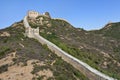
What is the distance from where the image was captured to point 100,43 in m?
91.8

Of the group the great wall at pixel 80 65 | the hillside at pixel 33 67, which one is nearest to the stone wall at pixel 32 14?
the great wall at pixel 80 65

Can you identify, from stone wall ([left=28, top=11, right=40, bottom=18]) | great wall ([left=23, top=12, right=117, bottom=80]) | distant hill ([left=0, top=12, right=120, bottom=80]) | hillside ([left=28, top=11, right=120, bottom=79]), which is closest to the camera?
great wall ([left=23, top=12, right=117, bottom=80])

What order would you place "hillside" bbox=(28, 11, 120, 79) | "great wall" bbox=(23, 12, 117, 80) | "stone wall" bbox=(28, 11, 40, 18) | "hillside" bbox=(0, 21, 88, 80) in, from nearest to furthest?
"great wall" bbox=(23, 12, 117, 80), "hillside" bbox=(0, 21, 88, 80), "hillside" bbox=(28, 11, 120, 79), "stone wall" bbox=(28, 11, 40, 18)

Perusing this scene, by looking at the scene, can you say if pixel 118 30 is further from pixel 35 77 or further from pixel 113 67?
pixel 35 77

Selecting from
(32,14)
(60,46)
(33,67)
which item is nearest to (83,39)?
(32,14)

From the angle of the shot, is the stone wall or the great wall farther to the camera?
the stone wall

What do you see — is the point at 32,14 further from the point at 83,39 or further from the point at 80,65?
the point at 80,65

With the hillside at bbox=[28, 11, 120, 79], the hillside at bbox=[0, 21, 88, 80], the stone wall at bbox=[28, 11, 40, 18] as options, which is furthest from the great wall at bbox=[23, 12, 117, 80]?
the stone wall at bbox=[28, 11, 40, 18]

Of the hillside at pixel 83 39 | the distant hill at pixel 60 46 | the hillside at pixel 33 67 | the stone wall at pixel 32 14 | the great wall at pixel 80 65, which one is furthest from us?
the stone wall at pixel 32 14

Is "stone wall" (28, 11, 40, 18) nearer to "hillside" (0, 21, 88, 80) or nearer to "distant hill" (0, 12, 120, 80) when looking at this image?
"distant hill" (0, 12, 120, 80)

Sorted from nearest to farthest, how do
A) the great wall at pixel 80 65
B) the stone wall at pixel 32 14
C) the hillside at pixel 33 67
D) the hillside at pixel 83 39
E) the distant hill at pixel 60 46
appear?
the great wall at pixel 80 65, the hillside at pixel 33 67, the distant hill at pixel 60 46, the hillside at pixel 83 39, the stone wall at pixel 32 14

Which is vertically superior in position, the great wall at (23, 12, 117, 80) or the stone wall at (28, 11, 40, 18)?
the stone wall at (28, 11, 40, 18)

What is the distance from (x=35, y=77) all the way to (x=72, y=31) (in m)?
63.8

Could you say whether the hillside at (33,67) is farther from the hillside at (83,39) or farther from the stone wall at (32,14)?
the stone wall at (32,14)
